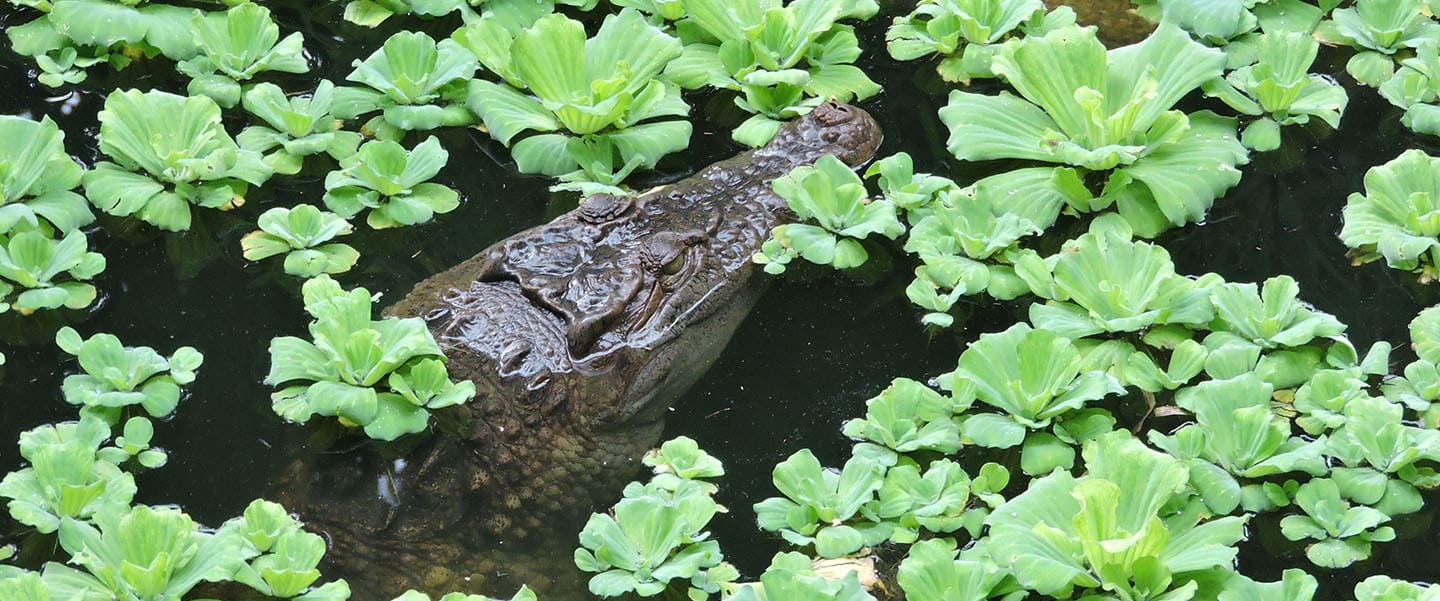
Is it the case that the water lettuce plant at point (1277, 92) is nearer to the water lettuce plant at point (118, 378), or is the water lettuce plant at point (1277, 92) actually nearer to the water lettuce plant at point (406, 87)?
the water lettuce plant at point (406, 87)

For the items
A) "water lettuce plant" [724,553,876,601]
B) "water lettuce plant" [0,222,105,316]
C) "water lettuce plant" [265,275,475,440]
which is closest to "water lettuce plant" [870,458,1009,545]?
"water lettuce plant" [724,553,876,601]

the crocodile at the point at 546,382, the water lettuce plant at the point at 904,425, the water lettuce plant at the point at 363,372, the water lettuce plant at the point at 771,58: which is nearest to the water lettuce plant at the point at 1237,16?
the water lettuce plant at the point at 771,58

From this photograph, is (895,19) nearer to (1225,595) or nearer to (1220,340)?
(1220,340)

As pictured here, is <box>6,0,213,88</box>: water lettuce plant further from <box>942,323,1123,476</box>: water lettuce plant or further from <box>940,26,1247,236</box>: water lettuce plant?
<box>942,323,1123,476</box>: water lettuce plant

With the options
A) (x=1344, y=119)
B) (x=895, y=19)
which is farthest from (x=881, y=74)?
(x=1344, y=119)

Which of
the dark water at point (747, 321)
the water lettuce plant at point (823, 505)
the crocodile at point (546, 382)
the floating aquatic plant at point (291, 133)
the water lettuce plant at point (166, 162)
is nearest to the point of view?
the water lettuce plant at point (823, 505)

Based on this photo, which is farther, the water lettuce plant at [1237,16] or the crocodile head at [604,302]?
the water lettuce plant at [1237,16]

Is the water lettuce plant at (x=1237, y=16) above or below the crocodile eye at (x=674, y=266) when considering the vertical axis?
above
